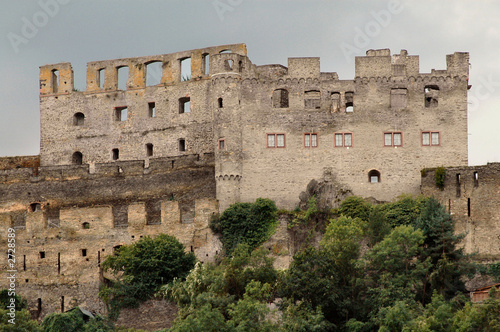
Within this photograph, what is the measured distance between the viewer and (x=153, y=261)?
→ 54.3m

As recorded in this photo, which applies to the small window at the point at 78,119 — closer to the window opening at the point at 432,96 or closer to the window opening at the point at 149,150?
the window opening at the point at 149,150

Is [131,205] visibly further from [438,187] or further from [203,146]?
[438,187]

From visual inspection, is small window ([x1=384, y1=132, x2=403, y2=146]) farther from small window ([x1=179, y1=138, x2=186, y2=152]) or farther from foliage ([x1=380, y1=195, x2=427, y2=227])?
small window ([x1=179, y1=138, x2=186, y2=152])

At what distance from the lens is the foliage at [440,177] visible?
57.0m

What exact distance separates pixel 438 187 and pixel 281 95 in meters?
9.32

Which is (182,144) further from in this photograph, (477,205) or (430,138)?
(477,205)

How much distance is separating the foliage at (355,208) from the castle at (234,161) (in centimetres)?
99

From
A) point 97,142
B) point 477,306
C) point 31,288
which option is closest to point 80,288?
point 31,288

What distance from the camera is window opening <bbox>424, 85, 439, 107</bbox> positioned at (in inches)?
2343

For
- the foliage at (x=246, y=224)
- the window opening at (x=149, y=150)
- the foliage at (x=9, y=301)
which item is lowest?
the foliage at (x=9, y=301)

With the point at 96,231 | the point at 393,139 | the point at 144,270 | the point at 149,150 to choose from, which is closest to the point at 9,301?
the point at 96,231

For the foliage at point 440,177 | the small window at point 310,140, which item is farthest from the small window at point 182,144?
A: the foliage at point 440,177

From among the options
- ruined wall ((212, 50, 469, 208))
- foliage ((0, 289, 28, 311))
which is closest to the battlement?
ruined wall ((212, 50, 469, 208))

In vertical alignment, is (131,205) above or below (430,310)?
above
